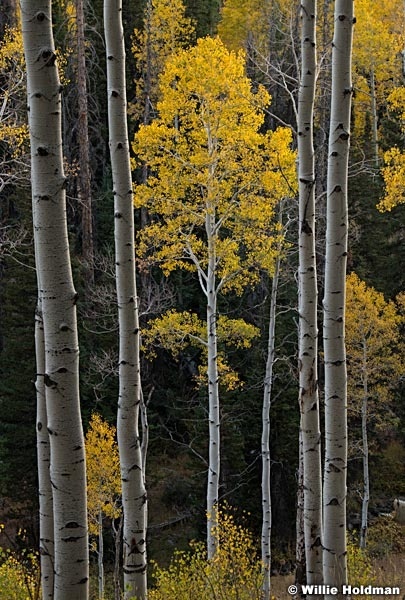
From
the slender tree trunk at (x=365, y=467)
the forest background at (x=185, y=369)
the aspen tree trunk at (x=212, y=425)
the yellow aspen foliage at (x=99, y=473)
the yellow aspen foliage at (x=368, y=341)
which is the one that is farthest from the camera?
the yellow aspen foliage at (x=368, y=341)

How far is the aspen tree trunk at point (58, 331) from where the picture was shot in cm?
266

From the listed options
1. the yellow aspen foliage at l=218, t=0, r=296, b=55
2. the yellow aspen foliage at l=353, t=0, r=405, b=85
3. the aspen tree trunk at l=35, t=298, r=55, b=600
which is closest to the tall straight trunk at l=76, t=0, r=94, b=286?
the yellow aspen foliage at l=353, t=0, r=405, b=85

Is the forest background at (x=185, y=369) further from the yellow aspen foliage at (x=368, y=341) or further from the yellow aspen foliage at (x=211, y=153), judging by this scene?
the yellow aspen foliage at (x=211, y=153)

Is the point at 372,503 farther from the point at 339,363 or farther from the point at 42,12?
the point at 42,12

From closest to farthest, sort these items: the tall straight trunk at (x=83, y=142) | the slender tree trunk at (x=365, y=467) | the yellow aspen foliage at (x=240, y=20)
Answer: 1. the slender tree trunk at (x=365, y=467)
2. the tall straight trunk at (x=83, y=142)
3. the yellow aspen foliage at (x=240, y=20)

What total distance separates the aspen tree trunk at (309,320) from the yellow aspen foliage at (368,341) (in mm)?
13155

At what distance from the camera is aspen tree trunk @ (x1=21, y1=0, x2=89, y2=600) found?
266 cm

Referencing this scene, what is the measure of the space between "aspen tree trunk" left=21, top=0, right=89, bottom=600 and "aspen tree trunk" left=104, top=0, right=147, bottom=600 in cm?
201

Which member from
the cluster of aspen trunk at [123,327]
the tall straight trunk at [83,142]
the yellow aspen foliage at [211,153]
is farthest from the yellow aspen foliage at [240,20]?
the cluster of aspen trunk at [123,327]

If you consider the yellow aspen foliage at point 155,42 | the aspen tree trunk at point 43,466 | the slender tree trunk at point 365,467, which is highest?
the yellow aspen foliage at point 155,42

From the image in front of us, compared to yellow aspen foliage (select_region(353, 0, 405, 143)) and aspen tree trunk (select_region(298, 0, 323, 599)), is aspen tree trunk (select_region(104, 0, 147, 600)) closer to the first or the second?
aspen tree trunk (select_region(298, 0, 323, 599))

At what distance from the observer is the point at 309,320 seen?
5383 mm

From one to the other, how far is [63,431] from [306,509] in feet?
10.2

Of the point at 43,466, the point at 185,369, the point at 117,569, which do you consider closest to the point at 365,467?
the point at 185,369
